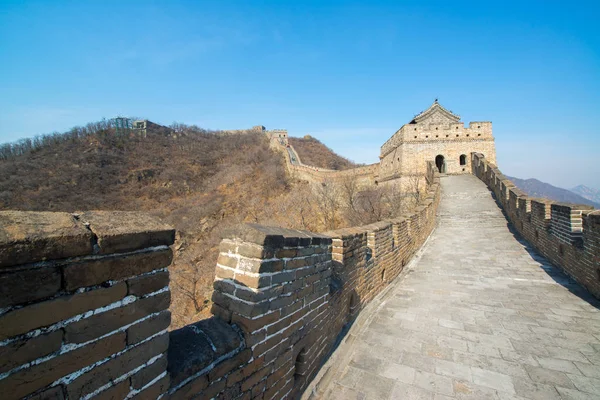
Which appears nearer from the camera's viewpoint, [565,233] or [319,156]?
[565,233]

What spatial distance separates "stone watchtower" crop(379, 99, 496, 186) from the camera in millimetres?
20219

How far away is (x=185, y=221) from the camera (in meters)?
26.8

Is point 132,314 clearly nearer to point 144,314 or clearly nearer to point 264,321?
point 144,314

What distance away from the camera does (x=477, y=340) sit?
3770mm

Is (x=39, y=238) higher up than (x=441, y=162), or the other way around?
(x=441, y=162)

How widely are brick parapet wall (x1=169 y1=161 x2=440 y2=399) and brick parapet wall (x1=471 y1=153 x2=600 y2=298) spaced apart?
5370 millimetres

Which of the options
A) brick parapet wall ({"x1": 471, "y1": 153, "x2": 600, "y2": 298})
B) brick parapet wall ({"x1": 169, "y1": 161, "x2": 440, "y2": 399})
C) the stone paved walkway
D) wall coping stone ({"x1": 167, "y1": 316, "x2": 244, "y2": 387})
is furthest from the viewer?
brick parapet wall ({"x1": 471, "y1": 153, "x2": 600, "y2": 298})

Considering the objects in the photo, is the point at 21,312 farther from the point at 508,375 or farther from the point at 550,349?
the point at 550,349

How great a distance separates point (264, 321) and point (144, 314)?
99 cm

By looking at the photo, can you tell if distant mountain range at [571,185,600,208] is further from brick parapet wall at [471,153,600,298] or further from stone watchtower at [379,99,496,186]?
brick parapet wall at [471,153,600,298]

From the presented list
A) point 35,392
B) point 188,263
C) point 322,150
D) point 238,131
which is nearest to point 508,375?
point 35,392

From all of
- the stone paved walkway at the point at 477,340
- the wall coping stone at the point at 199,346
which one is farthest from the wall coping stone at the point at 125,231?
the stone paved walkway at the point at 477,340

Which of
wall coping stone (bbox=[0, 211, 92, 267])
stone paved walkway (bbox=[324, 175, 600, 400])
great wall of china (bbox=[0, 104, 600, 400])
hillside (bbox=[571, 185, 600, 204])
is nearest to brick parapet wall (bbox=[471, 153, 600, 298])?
stone paved walkway (bbox=[324, 175, 600, 400])

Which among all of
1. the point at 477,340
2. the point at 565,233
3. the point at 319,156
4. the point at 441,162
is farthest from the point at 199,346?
the point at 319,156
